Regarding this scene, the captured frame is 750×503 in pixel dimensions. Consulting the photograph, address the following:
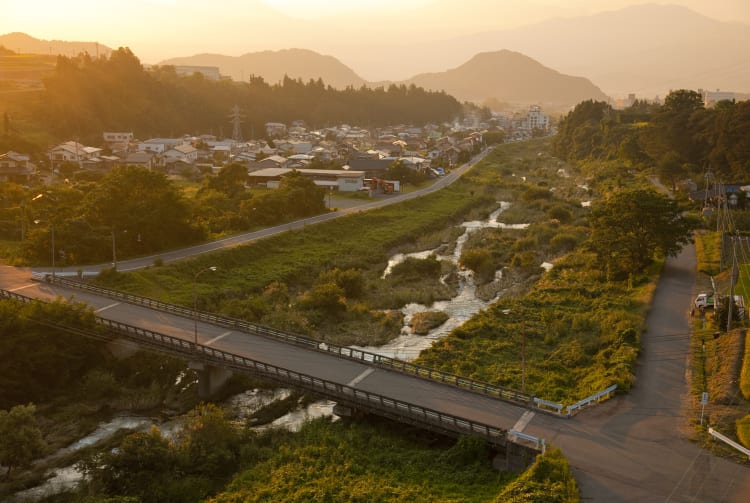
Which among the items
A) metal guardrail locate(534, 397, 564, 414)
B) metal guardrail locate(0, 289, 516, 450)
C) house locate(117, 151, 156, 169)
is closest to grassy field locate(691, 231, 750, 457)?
metal guardrail locate(534, 397, 564, 414)

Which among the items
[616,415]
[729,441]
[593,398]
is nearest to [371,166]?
[593,398]

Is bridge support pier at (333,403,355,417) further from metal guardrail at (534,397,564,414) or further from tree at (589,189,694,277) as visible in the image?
tree at (589,189,694,277)

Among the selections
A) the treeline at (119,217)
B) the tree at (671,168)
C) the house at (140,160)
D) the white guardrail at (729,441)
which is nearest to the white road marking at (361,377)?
the white guardrail at (729,441)

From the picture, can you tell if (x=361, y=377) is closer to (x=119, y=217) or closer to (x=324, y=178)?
(x=119, y=217)

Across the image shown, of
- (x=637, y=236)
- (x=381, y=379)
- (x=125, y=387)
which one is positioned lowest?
(x=125, y=387)

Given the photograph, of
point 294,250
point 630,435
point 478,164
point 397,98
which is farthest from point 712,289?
point 397,98

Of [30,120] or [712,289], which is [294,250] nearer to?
[712,289]

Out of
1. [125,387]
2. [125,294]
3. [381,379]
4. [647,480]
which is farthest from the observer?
[125,294]
